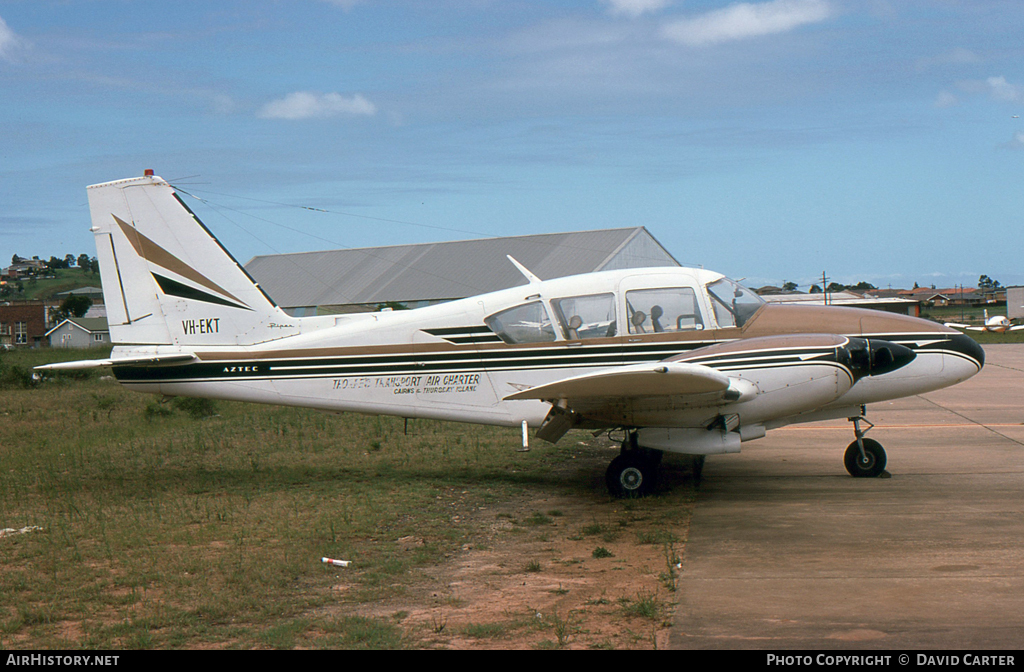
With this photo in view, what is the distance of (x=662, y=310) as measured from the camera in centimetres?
909

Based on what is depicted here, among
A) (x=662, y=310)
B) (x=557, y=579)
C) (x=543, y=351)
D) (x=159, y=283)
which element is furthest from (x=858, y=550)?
(x=159, y=283)

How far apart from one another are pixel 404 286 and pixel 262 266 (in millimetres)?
10086

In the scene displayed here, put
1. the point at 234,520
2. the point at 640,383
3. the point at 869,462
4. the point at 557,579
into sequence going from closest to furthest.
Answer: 1. the point at 557,579
2. the point at 640,383
3. the point at 234,520
4. the point at 869,462

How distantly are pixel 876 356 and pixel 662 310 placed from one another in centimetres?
227

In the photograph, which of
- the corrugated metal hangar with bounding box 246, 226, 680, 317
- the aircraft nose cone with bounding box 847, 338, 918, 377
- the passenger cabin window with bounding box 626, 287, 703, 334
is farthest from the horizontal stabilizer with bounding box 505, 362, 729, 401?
the corrugated metal hangar with bounding box 246, 226, 680, 317

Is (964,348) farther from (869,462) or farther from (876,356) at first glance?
(869,462)

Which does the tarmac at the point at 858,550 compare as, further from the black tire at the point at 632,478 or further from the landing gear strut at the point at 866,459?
the black tire at the point at 632,478

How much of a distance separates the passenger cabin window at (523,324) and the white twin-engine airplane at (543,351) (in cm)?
1

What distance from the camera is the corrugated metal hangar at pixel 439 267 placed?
3719 cm

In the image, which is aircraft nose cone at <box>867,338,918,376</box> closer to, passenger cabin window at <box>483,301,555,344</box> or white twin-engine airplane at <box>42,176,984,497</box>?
white twin-engine airplane at <box>42,176,984,497</box>

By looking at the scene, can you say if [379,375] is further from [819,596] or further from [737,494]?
[819,596]

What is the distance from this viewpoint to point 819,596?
5555mm

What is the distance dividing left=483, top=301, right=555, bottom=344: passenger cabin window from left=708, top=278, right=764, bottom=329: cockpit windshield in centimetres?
184
